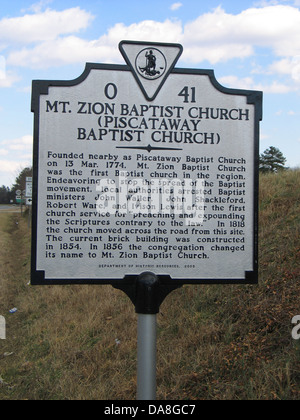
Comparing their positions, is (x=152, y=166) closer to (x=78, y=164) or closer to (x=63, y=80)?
(x=78, y=164)

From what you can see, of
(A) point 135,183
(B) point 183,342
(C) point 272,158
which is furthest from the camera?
(C) point 272,158

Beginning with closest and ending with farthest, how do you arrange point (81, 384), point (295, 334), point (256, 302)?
point (295, 334)
point (81, 384)
point (256, 302)

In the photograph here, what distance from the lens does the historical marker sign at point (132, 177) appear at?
10.3 feet

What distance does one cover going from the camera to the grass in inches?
155

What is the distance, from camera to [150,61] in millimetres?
3182

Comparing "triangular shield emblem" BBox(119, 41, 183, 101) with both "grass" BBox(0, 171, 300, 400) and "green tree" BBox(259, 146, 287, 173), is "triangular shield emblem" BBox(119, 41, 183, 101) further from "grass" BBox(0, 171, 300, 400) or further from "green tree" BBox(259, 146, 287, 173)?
"green tree" BBox(259, 146, 287, 173)

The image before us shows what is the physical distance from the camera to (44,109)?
10.3ft

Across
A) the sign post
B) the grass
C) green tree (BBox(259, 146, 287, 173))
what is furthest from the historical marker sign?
green tree (BBox(259, 146, 287, 173))

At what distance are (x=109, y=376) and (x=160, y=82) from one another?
→ 3175 mm

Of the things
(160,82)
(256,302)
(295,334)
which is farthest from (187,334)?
(160,82)

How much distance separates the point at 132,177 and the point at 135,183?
0.17 ft

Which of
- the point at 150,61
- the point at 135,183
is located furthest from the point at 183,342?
the point at 150,61

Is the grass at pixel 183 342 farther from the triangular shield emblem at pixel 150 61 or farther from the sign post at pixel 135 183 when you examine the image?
the triangular shield emblem at pixel 150 61

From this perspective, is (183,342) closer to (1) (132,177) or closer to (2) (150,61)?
(1) (132,177)
